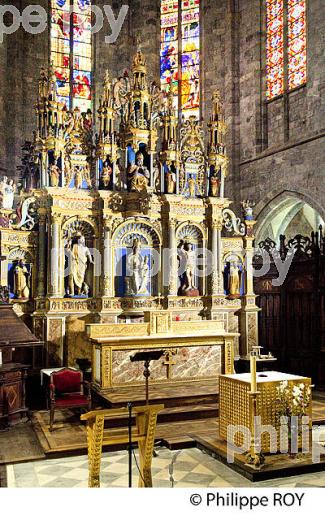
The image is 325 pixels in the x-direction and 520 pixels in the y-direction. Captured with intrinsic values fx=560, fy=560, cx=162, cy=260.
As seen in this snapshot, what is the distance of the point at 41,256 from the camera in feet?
36.8

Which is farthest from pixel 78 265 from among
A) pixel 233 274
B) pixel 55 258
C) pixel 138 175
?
pixel 233 274

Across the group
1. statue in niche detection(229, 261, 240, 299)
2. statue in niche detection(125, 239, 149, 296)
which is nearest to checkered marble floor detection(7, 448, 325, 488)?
statue in niche detection(125, 239, 149, 296)

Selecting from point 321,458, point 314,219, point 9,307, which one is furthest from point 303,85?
point 321,458

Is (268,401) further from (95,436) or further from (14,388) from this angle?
(14,388)

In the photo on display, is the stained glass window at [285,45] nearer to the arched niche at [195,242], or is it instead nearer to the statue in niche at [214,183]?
the statue in niche at [214,183]

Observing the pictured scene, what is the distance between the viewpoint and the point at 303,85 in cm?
1508

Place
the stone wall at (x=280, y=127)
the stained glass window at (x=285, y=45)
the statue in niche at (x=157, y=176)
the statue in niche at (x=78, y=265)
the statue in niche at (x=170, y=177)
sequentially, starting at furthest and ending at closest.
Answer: the stained glass window at (x=285, y=45)
the stone wall at (x=280, y=127)
the statue in niche at (x=157, y=176)
the statue in niche at (x=170, y=177)
the statue in niche at (x=78, y=265)

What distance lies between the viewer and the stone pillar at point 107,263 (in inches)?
452

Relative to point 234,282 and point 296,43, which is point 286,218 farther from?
point 234,282

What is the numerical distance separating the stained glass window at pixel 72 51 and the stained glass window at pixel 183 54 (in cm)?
252

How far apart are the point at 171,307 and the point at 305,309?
11.1 feet

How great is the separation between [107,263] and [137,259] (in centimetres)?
67

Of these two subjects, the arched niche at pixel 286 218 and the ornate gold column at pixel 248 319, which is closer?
the ornate gold column at pixel 248 319

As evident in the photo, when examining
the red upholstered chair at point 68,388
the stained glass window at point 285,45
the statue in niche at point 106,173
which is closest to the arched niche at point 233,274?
the statue in niche at point 106,173
